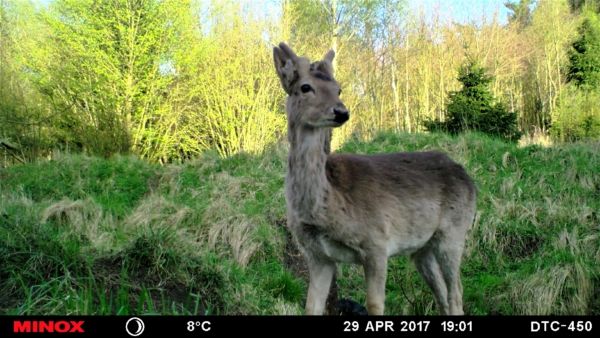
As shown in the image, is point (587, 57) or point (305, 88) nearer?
point (305, 88)

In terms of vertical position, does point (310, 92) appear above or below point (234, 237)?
above

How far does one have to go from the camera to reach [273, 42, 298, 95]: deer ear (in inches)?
154

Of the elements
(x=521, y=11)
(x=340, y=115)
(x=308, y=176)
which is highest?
(x=521, y=11)

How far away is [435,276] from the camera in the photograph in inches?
193

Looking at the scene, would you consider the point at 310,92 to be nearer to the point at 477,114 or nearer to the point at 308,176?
the point at 308,176

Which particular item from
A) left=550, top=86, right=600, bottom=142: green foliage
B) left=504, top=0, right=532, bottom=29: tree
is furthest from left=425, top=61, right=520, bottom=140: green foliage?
left=504, top=0, right=532, bottom=29: tree

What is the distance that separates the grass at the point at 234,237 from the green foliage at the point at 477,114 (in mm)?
2553

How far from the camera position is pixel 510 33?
2556 cm

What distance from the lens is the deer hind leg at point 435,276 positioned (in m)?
4.88

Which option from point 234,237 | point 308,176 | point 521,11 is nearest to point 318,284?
point 308,176

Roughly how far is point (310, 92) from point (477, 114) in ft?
34.9
